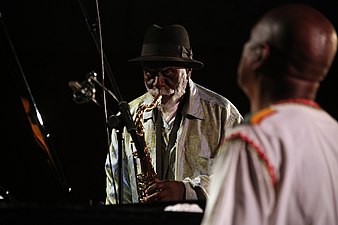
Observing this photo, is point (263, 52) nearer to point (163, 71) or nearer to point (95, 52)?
point (163, 71)

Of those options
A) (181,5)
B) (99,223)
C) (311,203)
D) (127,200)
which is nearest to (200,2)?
(181,5)

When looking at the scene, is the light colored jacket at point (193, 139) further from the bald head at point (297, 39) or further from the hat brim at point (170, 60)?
the bald head at point (297, 39)

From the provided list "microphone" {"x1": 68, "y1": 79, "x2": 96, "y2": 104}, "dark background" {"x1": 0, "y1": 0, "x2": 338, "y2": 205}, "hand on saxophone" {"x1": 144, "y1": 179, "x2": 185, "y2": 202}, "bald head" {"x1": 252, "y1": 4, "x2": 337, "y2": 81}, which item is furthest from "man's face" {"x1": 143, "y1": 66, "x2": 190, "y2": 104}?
"bald head" {"x1": 252, "y1": 4, "x2": 337, "y2": 81}

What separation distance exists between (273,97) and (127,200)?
245cm

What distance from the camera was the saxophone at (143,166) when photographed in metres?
3.71

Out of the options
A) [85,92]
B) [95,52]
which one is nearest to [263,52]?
[85,92]

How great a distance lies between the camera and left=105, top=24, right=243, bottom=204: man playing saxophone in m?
3.82

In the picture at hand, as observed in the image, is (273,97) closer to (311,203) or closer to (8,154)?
(311,203)

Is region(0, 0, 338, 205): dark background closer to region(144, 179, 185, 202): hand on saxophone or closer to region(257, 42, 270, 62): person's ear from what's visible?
region(144, 179, 185, 202): hand on saxophone

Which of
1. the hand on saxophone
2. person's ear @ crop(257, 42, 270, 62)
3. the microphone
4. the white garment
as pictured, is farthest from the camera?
the hand on saxophone

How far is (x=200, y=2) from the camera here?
4.51 meters

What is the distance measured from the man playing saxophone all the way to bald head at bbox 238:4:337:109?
208 centimetres

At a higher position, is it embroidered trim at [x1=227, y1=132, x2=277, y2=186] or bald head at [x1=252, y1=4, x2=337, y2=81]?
bald head at [x1=252, y1=4, x2=337, y2=81]

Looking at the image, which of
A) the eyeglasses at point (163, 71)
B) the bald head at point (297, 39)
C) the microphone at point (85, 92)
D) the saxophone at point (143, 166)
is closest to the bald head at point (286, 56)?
the bald head at point (297, 39)
